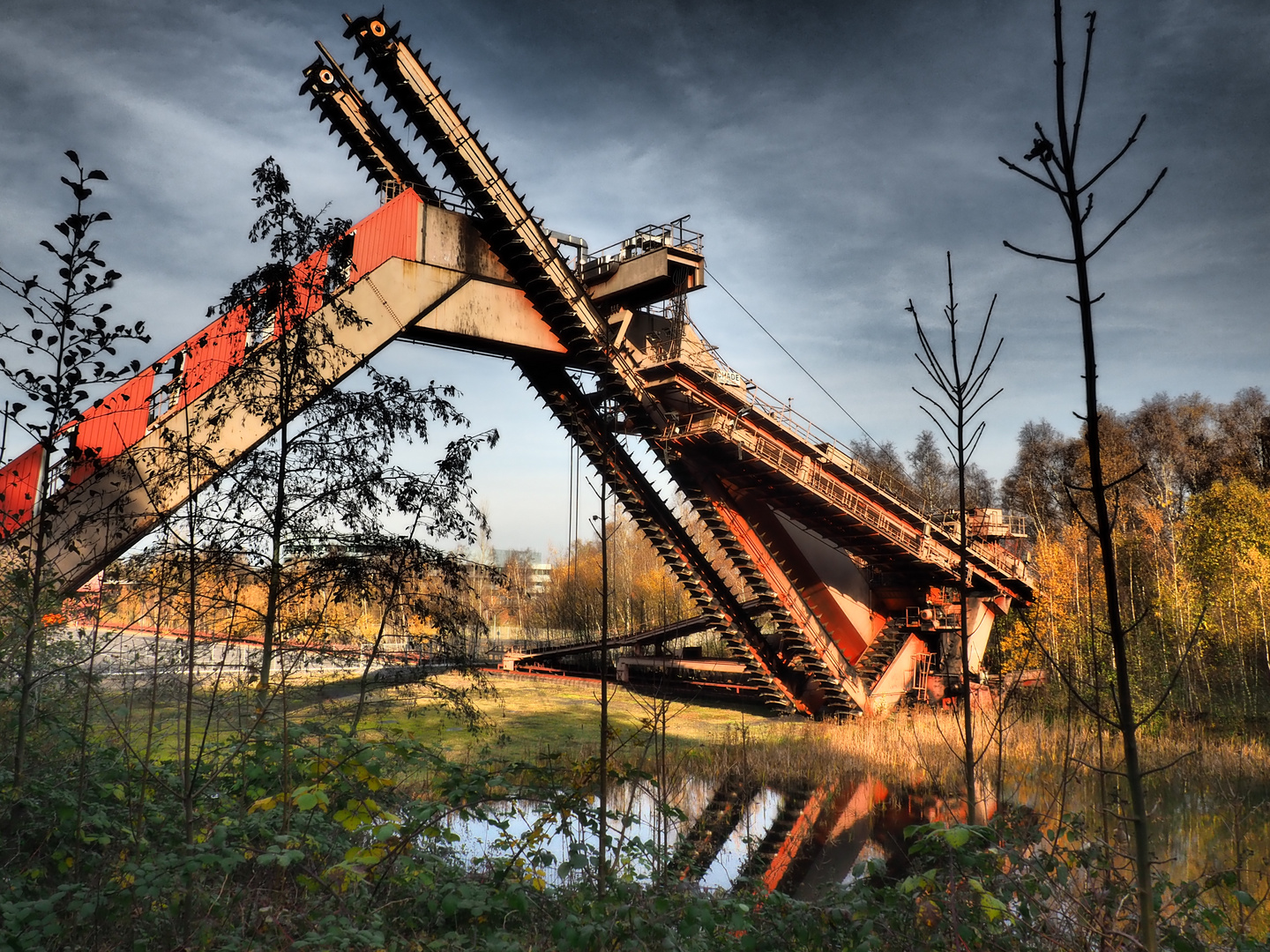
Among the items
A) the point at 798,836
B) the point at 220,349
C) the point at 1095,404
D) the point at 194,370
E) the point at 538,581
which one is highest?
the point at 220,349

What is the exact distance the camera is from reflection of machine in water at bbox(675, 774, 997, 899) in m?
10.4

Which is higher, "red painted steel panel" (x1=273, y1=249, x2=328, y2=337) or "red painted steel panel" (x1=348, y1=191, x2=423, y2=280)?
"red painted steel panel" (x1=348, y1=191, x2=423, y2=280)

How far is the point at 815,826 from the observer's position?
12.5m

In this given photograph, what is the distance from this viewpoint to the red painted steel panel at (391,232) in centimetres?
1421

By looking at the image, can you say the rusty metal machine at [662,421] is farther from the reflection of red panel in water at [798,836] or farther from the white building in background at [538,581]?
the white building in background at [538,581]

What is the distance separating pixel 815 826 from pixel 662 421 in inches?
315

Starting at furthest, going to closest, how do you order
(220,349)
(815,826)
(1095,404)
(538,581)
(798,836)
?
1. (538,581)
2. (815,826)
3. (798,836)
4. (220,349)
5. (1095,404)

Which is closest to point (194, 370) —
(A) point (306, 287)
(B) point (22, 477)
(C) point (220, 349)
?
(C) point (220, 349)

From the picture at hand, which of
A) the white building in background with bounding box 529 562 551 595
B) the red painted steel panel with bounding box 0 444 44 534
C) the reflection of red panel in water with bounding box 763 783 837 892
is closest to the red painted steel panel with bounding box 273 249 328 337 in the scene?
the red painted steel panel with bounding box 0 444 44 534

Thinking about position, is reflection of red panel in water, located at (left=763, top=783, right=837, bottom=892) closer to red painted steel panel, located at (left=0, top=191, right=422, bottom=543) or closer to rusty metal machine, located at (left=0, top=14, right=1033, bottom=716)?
rusty metal machine, located at (left=0, top=14, right=1033, bottom=716)

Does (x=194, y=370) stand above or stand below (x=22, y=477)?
above

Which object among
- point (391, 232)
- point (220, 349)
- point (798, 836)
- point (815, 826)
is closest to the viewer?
point (220, 349)

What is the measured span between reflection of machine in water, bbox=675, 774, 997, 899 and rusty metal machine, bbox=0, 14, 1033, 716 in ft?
16.6

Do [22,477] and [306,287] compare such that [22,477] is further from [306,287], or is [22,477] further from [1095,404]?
[1095,404]
